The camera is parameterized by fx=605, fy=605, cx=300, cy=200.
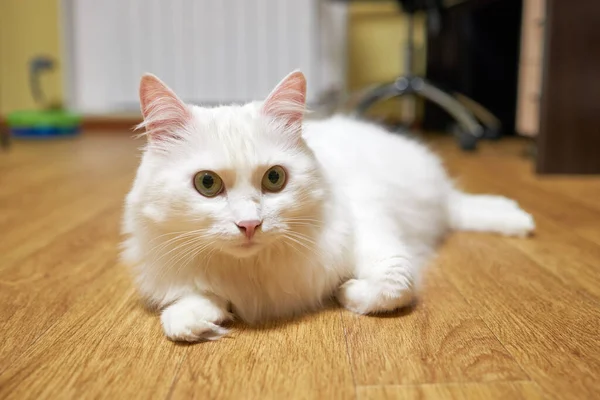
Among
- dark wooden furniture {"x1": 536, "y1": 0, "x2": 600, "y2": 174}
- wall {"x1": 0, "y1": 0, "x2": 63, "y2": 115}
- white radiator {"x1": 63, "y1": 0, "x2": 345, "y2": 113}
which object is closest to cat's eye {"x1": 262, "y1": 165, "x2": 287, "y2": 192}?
dark wooden furniture {"x1": 536, "y1": 0, "x2": 600, "y2": 174}

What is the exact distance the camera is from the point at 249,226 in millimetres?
870

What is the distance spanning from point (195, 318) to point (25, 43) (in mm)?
4020

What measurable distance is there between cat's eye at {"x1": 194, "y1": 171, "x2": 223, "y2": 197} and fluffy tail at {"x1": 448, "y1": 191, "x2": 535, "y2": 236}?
89 centimetres

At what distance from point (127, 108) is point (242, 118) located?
355cm

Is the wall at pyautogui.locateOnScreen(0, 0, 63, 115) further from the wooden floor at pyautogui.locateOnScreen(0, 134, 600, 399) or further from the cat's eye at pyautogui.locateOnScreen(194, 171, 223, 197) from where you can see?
the cat's eye at pyautogui.locateOnScreen(194, 171, 223, 197)

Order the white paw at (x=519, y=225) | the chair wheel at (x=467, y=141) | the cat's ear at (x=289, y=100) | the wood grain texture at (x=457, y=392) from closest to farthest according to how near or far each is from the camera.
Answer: the wood grain texture at (x=457, y=392) < the cat's ear at (x=289, y=100) < the white paw at (x=519, y=225) < the chair wheel at (x=467, y=141)

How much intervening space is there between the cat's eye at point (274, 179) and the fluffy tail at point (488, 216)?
0.81 m

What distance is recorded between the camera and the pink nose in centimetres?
87

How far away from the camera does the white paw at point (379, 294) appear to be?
3.33 feet

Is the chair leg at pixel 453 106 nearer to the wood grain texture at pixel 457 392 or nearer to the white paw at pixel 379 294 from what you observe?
the white paw at pixel 379 294

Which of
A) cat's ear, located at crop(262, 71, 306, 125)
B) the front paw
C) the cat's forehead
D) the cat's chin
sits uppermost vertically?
cat's ear, located at crop(262, 71, 306, 125)

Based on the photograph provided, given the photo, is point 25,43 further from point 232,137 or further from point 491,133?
point 232,137

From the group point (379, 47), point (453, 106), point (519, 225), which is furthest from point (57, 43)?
point (519, 225)

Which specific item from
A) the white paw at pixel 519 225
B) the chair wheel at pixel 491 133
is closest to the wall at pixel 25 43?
the chair wheel at pixel 491 133
